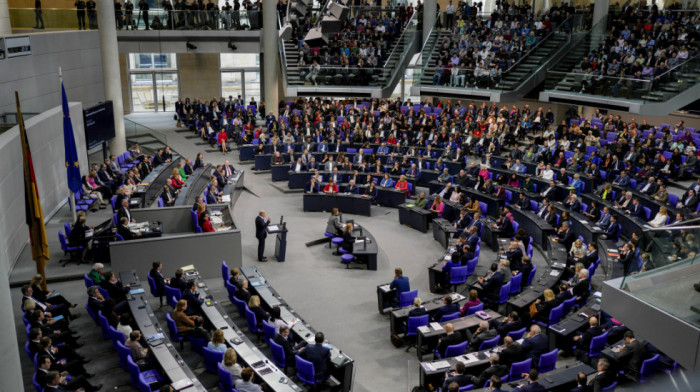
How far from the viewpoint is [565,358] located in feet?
38.9

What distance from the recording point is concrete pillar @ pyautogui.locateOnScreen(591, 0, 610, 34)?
2908 cm

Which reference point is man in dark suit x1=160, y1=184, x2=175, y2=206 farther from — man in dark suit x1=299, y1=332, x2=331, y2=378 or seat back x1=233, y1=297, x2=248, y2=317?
man in dark suit x1=299, y1=332, x2=331, y2=378

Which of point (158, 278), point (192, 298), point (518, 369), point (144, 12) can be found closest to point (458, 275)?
point (518, 369)

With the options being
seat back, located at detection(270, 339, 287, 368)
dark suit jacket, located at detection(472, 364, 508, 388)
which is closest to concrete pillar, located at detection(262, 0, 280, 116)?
seat back, located at detection(270, 339, 287, 368)

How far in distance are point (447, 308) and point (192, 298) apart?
5.07 meters

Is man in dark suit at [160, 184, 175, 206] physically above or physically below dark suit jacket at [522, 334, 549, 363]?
above

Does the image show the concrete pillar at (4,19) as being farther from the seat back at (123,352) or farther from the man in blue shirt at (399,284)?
the man in blue shirt at (399,284)

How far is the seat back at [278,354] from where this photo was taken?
1091cm

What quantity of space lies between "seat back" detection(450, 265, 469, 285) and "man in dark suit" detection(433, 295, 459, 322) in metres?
2.17

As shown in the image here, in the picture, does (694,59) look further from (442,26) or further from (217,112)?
(217,112)

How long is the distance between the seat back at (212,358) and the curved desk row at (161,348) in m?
0.44

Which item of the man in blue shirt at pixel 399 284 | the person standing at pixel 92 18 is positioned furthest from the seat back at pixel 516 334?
the person standing at pixel 92 18

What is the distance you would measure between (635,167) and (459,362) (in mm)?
14220

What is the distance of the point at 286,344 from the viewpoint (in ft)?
36.2
